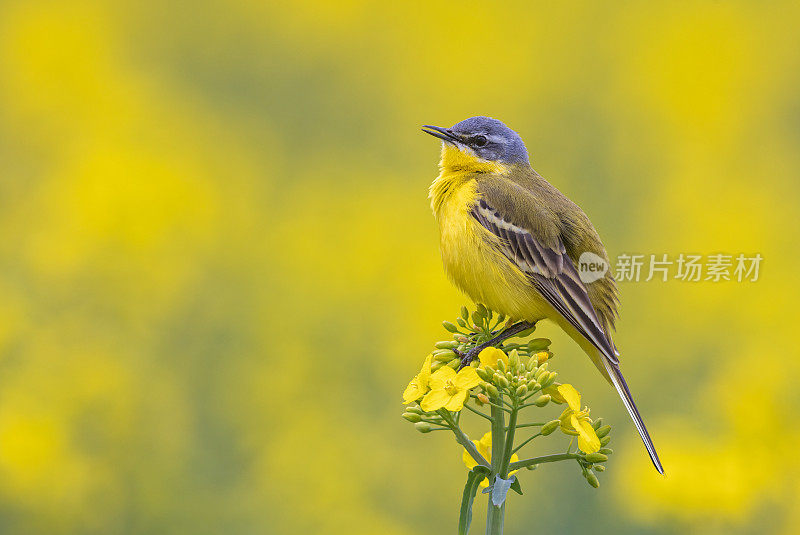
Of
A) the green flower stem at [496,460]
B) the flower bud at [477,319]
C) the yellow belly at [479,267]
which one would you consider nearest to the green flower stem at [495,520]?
the green flower stem at [496,460]

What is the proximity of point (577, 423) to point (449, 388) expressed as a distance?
1.29 ft

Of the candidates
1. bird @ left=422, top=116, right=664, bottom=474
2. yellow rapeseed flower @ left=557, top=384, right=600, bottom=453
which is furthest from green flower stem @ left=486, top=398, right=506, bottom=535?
bird @ left=422, top=116, right=664, bottom=474

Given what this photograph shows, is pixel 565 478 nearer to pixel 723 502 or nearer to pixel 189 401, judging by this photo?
pixel 723 502

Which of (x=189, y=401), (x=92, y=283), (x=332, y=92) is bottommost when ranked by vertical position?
(x=189, y=401)

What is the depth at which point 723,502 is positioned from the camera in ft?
16.1

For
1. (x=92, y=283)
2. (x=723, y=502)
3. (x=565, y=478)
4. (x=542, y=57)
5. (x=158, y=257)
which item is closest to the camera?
(x=723, y=502)

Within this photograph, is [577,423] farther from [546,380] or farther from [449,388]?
[449,388]

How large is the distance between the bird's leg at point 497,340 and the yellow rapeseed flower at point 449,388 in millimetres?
293

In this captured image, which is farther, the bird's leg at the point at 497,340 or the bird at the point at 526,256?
the bird at the point at 526,256

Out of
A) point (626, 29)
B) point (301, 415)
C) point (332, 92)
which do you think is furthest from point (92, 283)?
point (626, 29)

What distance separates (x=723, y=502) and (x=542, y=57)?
753cm

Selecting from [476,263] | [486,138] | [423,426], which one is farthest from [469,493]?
[486,138]

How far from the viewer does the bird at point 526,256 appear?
3.84 m

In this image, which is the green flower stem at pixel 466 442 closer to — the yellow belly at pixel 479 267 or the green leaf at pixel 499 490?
the green leaf at pixel 499 490
